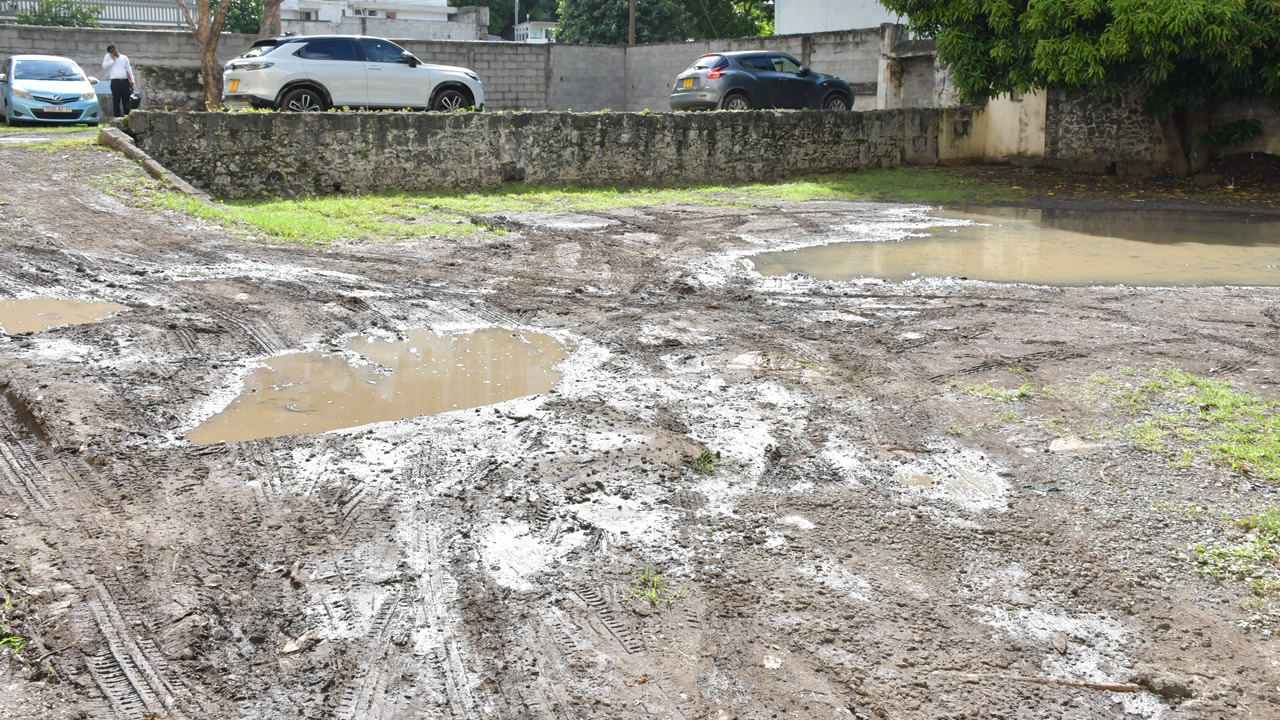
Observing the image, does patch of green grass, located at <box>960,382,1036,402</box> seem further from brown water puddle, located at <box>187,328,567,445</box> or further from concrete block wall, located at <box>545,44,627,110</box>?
concrete block wall, located at <box>545,44,627,110</box>

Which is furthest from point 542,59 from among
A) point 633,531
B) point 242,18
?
point 633,531

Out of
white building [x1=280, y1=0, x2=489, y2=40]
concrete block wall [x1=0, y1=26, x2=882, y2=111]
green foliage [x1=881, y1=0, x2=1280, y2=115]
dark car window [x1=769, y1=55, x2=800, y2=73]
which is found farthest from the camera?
Answer: white building [x1=280, y1=0, x2=489, y2=40]

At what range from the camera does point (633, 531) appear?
3.99 meters

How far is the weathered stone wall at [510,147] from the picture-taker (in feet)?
44.0

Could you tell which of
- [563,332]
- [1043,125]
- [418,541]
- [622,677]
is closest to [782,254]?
[563,332]

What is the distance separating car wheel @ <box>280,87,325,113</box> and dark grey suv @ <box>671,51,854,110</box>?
760cm

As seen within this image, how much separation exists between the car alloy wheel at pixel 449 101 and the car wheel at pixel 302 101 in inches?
76.5

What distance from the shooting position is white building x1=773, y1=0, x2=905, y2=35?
3127cm

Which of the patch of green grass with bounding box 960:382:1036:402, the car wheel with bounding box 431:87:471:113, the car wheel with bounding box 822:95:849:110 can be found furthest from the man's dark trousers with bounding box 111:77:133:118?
the patch of green grass with bounding box 960:382:1036:402

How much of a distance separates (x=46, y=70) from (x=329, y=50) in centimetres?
725

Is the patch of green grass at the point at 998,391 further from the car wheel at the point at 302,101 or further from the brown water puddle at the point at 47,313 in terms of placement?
the car wheel at the point at 302,101

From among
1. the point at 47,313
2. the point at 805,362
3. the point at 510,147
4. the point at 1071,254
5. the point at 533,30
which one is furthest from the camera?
the point at 533,30

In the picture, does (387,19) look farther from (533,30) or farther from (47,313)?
(47,313)

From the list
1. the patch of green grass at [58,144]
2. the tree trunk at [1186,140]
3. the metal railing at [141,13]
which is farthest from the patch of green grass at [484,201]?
the metal railing at [141,13]
